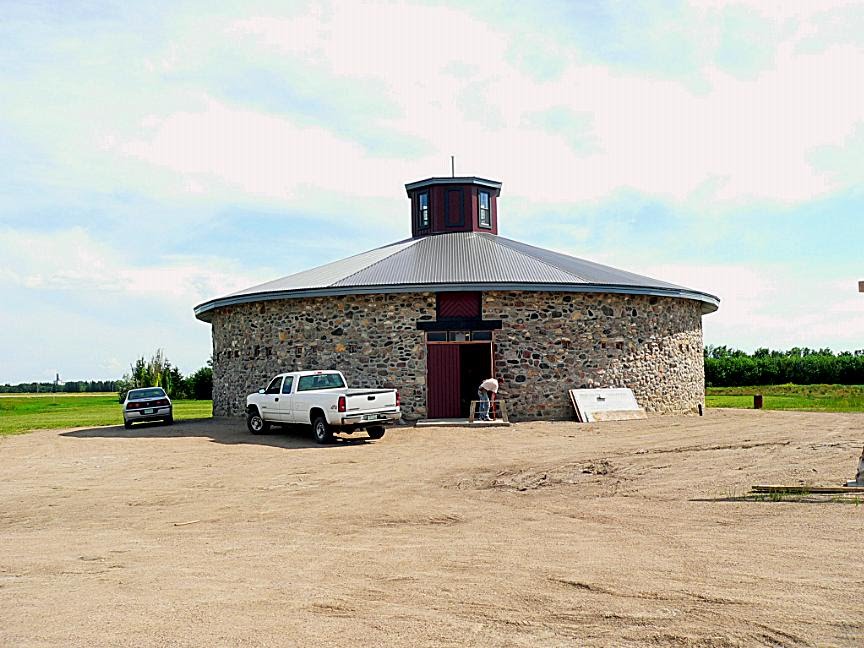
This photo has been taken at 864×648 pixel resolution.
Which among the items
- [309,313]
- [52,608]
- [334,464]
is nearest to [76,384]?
[309,313]

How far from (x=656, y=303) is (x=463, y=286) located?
6011mm

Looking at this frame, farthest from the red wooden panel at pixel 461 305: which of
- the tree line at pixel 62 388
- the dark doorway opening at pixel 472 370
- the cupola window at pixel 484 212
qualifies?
the tree line at pixel 62 388

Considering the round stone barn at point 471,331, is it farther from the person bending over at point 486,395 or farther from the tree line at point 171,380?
the tree line at point 171,380

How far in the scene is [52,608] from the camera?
238 inches

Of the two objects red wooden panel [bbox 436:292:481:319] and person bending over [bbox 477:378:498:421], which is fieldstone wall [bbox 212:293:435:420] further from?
person bending over [bbox 477:378:498:421]

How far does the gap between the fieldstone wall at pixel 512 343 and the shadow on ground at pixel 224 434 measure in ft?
6.98

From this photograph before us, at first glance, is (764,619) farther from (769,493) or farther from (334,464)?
(334,464)

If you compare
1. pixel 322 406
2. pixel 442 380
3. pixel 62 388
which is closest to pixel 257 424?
pixel 322 406

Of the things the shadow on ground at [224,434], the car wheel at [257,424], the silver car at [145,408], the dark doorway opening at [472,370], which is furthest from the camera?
the silver car at [145,408]

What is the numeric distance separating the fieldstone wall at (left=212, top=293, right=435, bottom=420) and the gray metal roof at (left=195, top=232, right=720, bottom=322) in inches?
17.8

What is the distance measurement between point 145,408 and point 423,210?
11.5m

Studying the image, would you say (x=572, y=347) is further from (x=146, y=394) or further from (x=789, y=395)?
(x=789, y=395)

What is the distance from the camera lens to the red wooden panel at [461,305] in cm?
2241

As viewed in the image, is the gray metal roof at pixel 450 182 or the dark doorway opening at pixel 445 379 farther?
the gray metal roof at pixel 450 182
